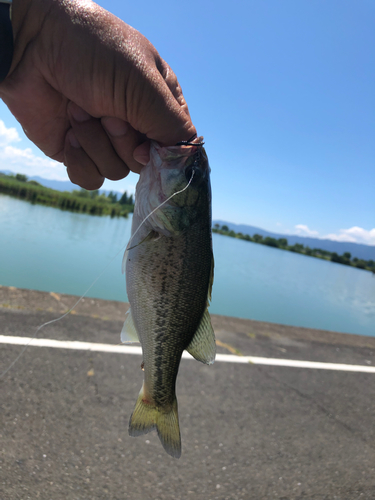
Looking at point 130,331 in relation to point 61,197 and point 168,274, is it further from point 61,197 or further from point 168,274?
point 61,197

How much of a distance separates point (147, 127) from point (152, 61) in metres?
0.28

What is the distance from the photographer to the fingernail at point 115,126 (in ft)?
5.13

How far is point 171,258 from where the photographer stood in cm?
143

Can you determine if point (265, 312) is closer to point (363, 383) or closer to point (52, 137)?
point (363, 383)

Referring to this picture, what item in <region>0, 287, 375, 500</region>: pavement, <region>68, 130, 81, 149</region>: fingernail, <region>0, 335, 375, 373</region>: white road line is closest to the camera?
<region>68, 130, 81, 149</region>: fingernail

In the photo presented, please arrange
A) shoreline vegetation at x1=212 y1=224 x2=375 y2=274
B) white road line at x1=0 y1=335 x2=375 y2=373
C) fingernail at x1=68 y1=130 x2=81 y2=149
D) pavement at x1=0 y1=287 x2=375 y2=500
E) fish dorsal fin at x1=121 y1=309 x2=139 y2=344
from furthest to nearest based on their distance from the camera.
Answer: shoreline vegetation at x1=212 y1=224 x2=375 y2=274
white road line at x1=0 y1=335 x2=375 y2=373
pavement at x1=0 y1=287 x2=375 y2=500
fingernail at x1=68 y1=130 x2=81 y2=149
fish dorsal fin at x1=121 y1=309 x2=139 y2=344

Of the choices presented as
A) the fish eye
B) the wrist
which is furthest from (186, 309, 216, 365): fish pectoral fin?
the wrist

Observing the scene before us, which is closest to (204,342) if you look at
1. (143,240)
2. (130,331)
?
(130,331)

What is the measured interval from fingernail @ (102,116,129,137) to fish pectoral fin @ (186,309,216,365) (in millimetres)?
1002

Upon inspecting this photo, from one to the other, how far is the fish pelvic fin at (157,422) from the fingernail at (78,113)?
1.46 m

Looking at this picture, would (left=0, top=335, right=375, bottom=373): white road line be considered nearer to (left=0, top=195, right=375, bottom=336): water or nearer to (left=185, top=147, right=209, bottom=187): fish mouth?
(left=0, top=195, right=375, bottom=336): water

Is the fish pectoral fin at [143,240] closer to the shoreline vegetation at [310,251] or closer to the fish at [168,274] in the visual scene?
the fish at [168,274]

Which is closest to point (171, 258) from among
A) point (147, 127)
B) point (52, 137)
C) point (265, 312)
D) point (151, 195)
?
point (151, 195)

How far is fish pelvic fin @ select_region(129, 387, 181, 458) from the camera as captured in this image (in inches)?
54.6
